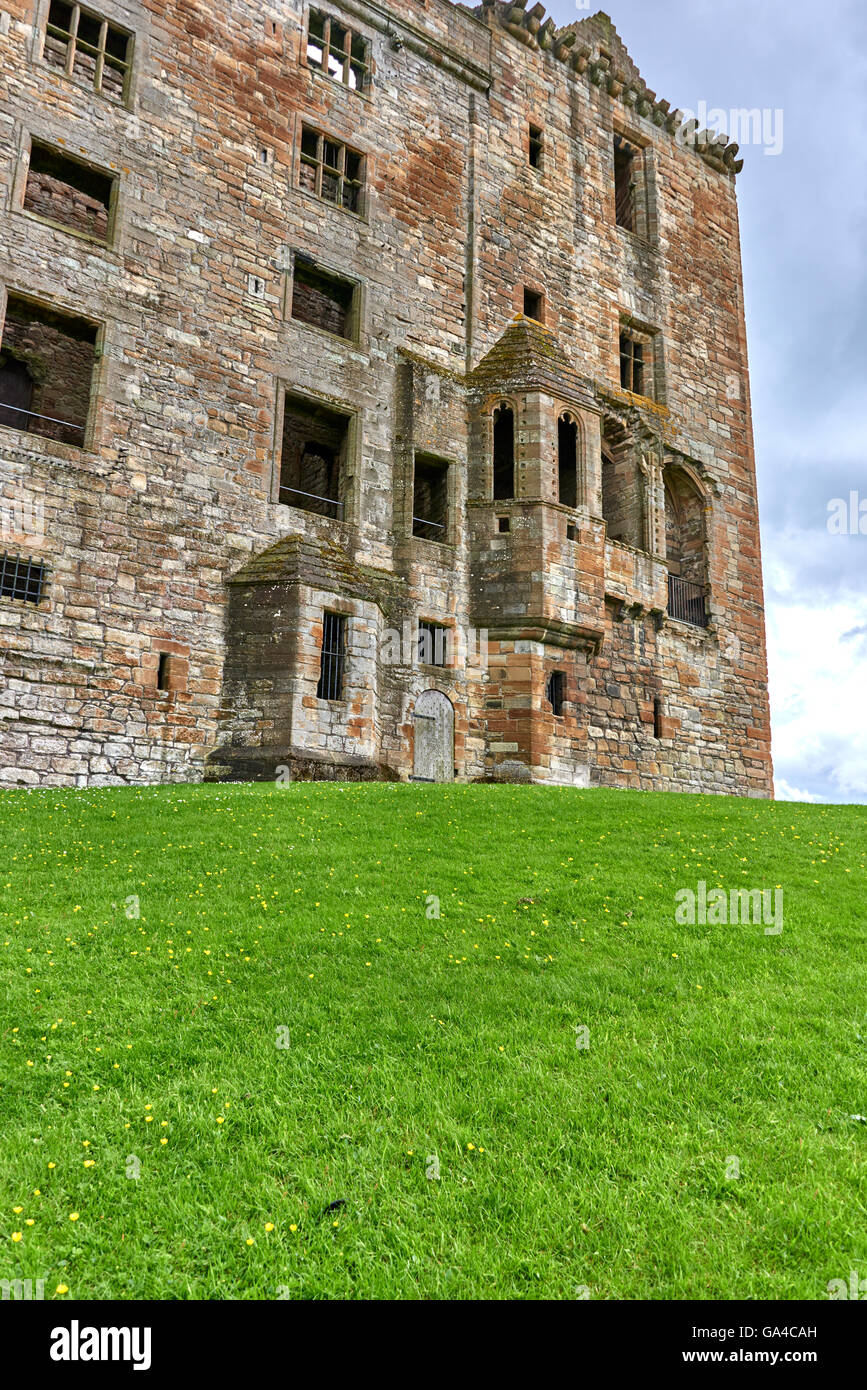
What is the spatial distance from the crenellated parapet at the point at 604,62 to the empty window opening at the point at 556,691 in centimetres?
1960

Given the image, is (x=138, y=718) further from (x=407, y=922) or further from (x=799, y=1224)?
(x=799, y=1224)

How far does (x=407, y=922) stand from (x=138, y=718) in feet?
31.3

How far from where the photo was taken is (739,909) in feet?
30.5

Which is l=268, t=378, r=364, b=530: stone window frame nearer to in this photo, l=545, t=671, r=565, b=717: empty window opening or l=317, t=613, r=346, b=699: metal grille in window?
l=317, t=613, r=346, b=699: metal grille in window

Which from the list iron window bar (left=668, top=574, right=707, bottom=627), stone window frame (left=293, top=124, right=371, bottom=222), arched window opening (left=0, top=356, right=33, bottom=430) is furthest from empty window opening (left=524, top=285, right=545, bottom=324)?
arched window opening (left=0, top=356, right=33, bottom=430)

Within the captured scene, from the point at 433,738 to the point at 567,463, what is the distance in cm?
901

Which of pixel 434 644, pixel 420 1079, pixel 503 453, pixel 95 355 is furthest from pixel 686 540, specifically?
pixel 420 1079

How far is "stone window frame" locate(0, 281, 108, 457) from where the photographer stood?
52.6 feet

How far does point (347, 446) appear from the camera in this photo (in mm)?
20844

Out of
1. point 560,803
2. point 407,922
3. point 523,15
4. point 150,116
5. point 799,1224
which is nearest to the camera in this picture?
point 799,1224

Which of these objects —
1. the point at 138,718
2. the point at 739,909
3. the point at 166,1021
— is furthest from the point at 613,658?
the point at 166,1021

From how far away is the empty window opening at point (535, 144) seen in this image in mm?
26328

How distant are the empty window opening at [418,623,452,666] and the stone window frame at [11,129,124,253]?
32.4 feet

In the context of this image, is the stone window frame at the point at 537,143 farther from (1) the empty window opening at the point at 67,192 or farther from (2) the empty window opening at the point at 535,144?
(1) the empty window opening at the point at 67,192
